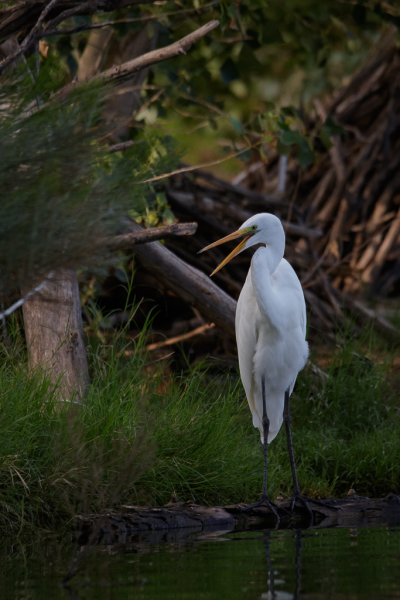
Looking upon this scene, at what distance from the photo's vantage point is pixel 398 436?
3.87m

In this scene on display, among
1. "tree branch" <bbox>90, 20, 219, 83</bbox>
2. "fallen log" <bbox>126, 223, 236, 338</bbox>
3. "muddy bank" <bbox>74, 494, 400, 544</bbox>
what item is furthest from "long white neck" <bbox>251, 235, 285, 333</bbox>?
"tree branch" <bbox>90, 20, 219, 83</bbox>

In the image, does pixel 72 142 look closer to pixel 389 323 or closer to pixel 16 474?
pixel 16 474

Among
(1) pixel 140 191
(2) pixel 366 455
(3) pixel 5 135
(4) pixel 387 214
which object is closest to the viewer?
(3) pixel 5 135

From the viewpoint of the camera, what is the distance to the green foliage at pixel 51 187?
1.65 meters

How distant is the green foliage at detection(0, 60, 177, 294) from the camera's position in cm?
165

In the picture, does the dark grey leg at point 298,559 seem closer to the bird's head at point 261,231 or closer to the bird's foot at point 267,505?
the bird's foot at point 267,505

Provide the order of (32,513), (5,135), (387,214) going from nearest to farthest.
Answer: (5,135) → (32,513) → (387,214)

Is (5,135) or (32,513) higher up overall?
(5,135)

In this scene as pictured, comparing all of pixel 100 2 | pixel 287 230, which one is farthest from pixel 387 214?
pixel 100 2

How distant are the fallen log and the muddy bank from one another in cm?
135

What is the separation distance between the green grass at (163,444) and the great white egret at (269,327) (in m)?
0.21

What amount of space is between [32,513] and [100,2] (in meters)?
2.20

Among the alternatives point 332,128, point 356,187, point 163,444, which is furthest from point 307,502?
point 356,187

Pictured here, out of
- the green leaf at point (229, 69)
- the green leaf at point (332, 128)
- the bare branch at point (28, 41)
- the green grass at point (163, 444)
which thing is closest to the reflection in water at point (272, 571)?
the green grass at point (163, 444)
